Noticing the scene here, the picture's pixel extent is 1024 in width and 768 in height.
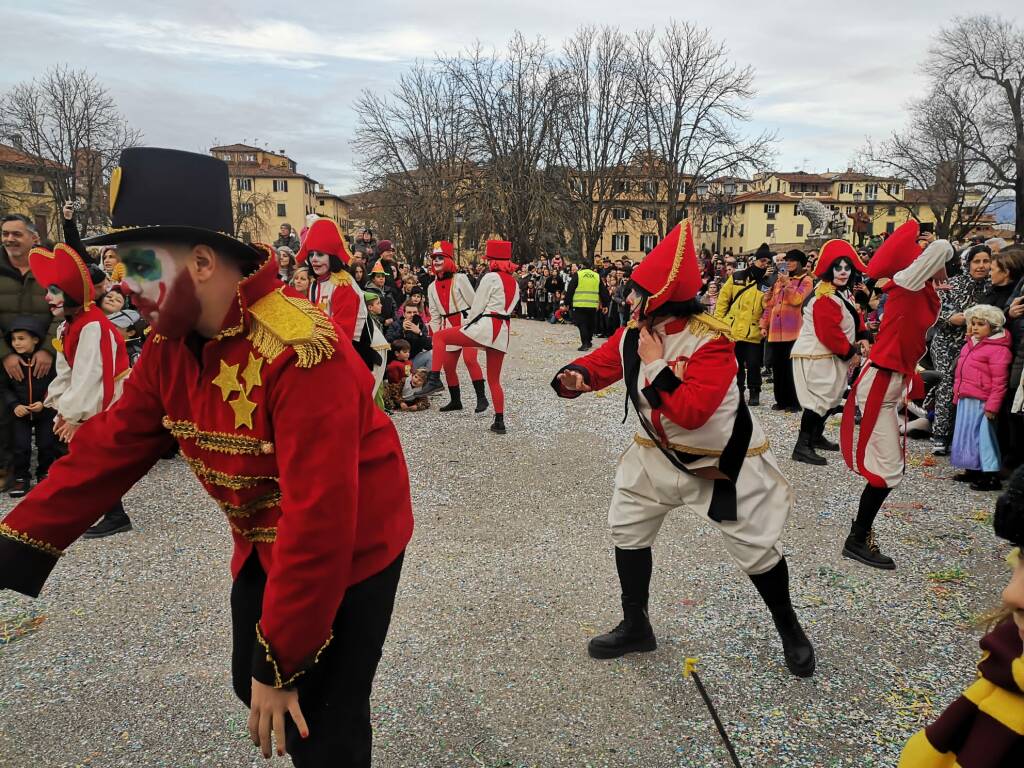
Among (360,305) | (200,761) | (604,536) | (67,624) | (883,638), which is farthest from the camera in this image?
(360,305)

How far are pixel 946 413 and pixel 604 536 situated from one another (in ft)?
14.4

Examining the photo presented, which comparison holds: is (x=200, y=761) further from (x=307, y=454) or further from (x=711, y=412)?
(x=711, y=412)

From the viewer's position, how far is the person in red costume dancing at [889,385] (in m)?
4.20

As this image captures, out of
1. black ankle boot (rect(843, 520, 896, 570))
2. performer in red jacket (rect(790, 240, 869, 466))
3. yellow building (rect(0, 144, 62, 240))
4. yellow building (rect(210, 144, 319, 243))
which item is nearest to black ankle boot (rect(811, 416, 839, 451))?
performer in red jacket (rect(790, 240, 869, 466))

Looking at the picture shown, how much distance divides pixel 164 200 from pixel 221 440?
60cm

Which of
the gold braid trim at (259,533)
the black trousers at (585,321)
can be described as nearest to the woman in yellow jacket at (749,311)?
the black trousers at (585,321)

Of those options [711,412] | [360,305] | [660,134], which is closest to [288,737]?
[711,412]

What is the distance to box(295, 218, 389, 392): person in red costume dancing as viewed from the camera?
247 inches

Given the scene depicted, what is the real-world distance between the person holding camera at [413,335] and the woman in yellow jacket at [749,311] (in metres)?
4.52

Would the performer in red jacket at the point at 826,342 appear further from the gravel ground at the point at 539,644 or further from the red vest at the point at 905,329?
the red vest at the point at 905,329

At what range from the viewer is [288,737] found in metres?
1.76

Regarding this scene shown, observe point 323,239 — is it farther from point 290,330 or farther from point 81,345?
point 290,330

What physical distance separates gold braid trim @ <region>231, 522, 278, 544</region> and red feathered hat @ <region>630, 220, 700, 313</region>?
1891 millimetres

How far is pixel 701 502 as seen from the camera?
309cm
